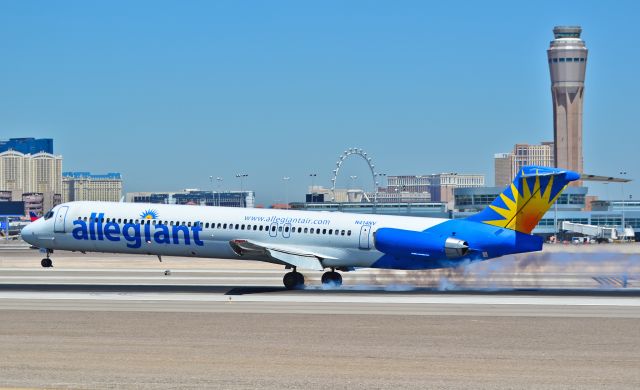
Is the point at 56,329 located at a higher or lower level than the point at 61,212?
lower

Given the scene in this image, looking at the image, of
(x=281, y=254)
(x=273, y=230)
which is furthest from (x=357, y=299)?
(x=273, y=230)

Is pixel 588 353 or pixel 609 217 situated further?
pixel 609 217

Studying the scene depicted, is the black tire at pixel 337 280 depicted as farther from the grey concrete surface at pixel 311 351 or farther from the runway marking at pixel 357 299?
the grey concrete surface at pixel 311 351

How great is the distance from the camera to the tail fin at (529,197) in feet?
152

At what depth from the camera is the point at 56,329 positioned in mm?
33219

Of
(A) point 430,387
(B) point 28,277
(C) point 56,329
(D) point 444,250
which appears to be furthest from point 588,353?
(B) point 28,277

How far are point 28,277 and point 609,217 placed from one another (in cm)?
15224

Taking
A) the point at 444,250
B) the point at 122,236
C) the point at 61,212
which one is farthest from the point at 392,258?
the point at 61,212

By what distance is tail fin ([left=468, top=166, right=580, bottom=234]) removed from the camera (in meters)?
46.4

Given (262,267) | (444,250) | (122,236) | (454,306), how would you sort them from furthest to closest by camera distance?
1. (262,267)
2. (122,236)
3. (444,250)
4. (454,306)

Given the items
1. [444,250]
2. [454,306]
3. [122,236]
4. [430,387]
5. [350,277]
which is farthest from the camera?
[350,277]

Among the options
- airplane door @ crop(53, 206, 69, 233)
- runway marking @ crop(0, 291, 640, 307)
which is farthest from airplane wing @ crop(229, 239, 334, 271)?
airplane door @ crop(53, 206, 69, 233)

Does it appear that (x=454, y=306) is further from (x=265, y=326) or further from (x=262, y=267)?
(x=262, y=267)

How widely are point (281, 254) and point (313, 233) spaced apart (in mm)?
1988
